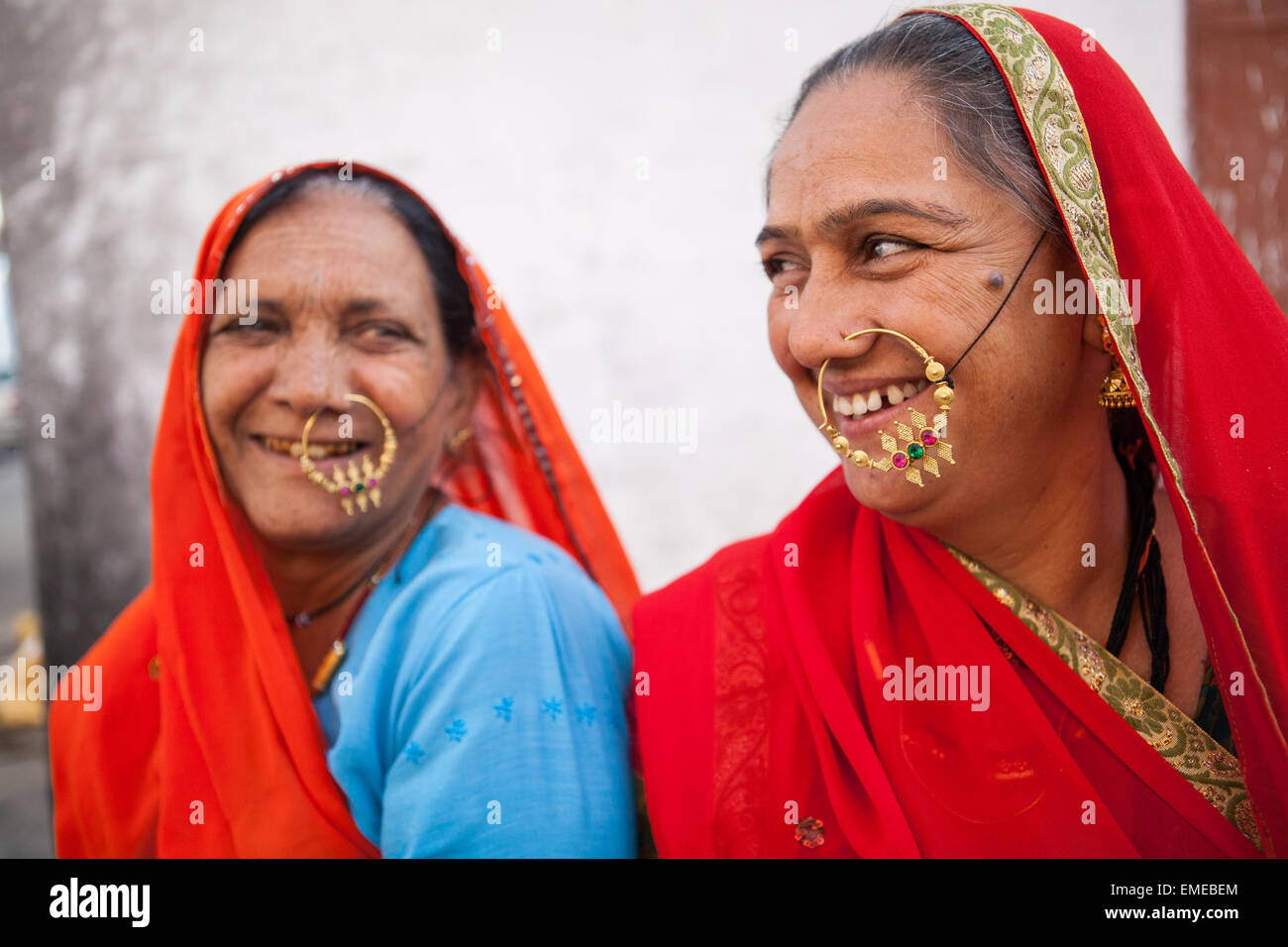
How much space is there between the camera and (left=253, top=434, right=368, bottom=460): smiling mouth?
186cm

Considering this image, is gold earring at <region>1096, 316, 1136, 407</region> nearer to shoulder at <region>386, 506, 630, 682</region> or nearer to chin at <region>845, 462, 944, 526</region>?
chin at <region>845, 462, 944, 526</region>

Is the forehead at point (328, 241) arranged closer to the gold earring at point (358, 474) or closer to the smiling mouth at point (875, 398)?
the gold earring at point (358, 474)

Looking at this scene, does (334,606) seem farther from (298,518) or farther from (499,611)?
(499,611)

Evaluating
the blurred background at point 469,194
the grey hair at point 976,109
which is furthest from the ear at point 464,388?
the grey hair at point 976,109

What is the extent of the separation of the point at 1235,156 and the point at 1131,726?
57.3 inches

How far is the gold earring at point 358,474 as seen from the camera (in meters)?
1.84

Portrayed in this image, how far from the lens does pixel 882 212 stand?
1399 millimetres

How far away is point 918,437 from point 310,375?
1139mm

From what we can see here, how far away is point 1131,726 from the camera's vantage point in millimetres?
1454

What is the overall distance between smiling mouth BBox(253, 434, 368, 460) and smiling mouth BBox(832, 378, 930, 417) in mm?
954

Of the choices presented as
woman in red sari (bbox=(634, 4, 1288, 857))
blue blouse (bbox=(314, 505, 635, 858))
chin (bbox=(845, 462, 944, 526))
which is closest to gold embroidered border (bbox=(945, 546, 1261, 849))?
woman in red sari (bbox=(634, 4, 1288, 857))

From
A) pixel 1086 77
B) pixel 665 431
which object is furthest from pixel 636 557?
pixel 1086 77
